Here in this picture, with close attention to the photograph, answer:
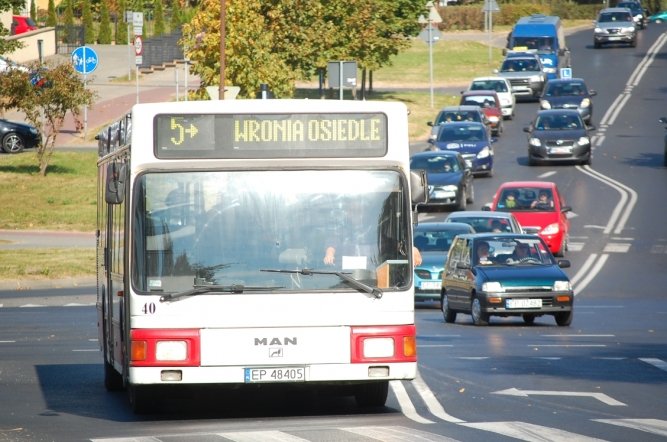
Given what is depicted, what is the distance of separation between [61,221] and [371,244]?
2983cm

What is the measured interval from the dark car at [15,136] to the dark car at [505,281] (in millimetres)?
31804

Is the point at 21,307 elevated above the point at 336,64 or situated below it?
below

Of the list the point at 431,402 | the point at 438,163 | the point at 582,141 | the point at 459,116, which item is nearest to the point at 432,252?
the point at 438,163

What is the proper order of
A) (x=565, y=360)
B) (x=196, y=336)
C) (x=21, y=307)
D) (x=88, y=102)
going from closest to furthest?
(x=196, y=336)
(x=565, y=360)
(x=21, y=307)
(x=88, y=102)

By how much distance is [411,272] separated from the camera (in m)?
13.1

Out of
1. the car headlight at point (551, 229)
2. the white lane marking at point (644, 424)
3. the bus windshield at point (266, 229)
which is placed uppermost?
the bus windshield at point (266, 229)

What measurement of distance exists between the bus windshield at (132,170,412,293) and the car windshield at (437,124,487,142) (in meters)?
36.3

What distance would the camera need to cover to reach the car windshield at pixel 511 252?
84.9 feet

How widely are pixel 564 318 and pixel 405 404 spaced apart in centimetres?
1098

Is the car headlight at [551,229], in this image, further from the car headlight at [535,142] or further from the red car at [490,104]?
the red car at [490,104]

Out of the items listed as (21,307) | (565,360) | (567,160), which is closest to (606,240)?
(567,160)

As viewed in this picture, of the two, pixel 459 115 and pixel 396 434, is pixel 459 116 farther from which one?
pixel 396 434

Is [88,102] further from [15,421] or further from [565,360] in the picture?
[15,421]

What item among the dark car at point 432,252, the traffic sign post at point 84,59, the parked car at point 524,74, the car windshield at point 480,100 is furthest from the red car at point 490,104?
the dark car at point 432,252
